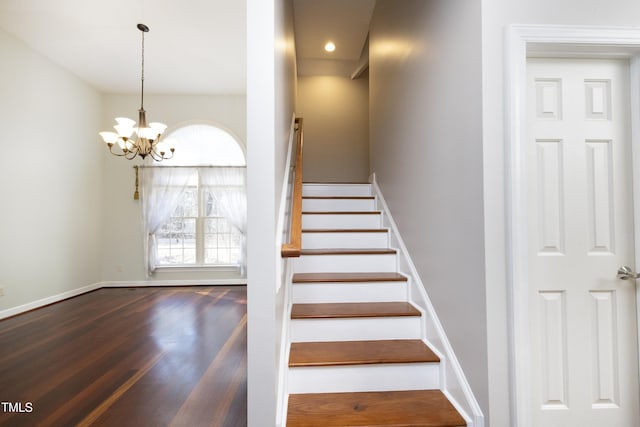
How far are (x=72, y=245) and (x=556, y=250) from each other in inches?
228

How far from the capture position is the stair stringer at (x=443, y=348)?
1447 millimetres

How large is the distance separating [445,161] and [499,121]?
1.22 ft

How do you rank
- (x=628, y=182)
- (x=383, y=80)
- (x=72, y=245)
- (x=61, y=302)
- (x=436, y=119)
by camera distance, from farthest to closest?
(x=72, y=245) < (x=61, y=302) < (x=383, y=80) < (x=436, y=119) < (x=628, y=182)

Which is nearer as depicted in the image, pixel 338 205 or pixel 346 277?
pixel 346 277

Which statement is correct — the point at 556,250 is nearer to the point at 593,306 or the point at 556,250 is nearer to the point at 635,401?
the point at 593,306

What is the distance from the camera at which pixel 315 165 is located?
5117mm

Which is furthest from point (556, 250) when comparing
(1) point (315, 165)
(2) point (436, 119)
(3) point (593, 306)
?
(1) point (315, 165)

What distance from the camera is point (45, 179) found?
158 inches

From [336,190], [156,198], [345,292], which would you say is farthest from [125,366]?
[156,198]

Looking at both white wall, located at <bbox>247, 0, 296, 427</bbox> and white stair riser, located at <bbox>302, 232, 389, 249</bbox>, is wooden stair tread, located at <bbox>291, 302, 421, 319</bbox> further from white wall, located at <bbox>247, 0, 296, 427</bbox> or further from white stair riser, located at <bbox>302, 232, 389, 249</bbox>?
white stair riser, located at <bbox>302, 232, 389, 249</bbox>

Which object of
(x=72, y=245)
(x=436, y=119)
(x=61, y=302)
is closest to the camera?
(x=436, y=119)

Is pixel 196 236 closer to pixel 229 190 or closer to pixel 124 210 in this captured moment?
pixel 229 190

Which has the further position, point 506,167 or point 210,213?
point 210,213

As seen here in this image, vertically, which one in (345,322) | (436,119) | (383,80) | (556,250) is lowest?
(345,322)
